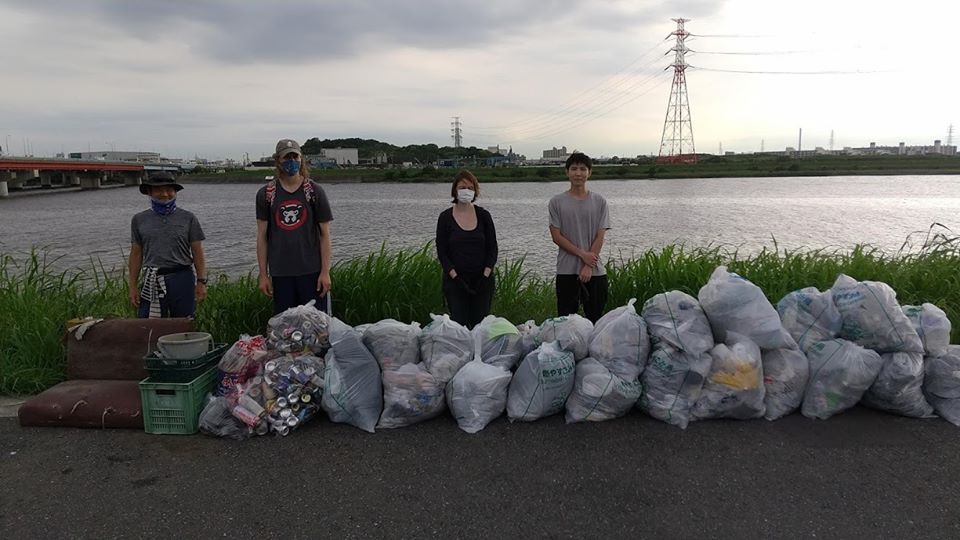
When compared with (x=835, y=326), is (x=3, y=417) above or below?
below

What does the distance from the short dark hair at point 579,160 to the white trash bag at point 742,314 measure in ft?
4.76

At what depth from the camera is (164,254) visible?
463 centimetres

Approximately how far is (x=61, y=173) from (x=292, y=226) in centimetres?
8723

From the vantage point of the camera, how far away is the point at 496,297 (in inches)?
277

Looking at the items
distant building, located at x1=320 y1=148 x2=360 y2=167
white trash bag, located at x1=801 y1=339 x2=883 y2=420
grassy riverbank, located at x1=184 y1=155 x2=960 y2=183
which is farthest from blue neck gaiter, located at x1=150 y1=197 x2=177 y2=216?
distant building, located at x1=320 y1=148 x2=360 y2=167

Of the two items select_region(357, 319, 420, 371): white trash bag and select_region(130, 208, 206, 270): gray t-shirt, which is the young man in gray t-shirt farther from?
select_region(130, 208, 206, 270): gray t-shirt

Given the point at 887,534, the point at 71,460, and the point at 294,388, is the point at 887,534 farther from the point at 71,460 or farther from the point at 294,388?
the point at 71,460

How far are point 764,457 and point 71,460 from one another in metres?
3.92

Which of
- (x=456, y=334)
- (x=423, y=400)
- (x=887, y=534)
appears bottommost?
(x=887, y=534)

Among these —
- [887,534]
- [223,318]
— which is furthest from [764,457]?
[223,318]

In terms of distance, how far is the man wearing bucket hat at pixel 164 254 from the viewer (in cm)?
462

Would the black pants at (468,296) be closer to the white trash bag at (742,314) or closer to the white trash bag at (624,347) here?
the white trash bag at (624,347)

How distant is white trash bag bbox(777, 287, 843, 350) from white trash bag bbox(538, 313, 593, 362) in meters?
1.38

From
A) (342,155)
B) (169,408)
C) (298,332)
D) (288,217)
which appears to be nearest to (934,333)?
(298,332)
